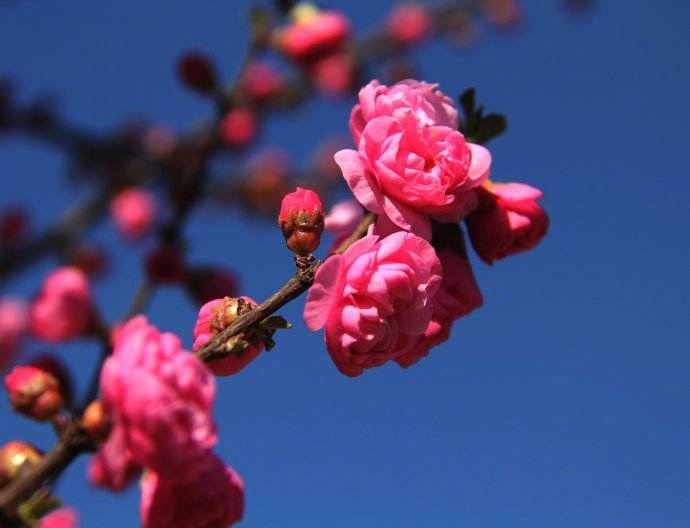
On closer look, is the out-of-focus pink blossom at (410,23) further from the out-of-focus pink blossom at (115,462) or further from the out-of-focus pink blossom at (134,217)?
the out-of-focus pink blossom at (115,462)

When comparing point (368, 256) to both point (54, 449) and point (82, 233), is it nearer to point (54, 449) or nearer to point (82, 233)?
point (54, 449)

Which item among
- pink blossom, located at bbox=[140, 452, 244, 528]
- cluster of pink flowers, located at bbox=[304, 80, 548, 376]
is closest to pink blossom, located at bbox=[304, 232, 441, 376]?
cluster of pink flowers, located at bbox=[304, 80, 548, 376]

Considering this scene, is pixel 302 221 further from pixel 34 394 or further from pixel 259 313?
pixel 34 394

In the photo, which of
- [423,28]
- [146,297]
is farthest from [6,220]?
[423,28]

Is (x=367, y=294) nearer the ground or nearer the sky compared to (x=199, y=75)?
nearer the ground

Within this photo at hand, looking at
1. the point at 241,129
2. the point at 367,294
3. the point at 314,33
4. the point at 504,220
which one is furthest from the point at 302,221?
the point at 241,129
